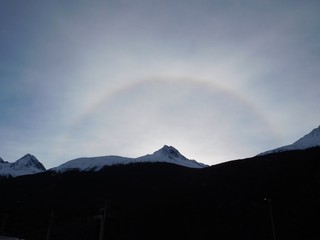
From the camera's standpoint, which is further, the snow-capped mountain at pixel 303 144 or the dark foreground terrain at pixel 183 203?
the snow-capped mountain at pixel 303 144

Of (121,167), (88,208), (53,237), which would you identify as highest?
(121,167)

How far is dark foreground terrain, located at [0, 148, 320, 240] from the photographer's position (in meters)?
61.9

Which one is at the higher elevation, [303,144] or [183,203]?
[303,144]

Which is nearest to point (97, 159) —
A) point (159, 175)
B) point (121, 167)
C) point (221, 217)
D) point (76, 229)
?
point (121, 167)

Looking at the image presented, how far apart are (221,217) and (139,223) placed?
17.2m

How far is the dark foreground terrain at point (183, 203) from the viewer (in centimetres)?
6191

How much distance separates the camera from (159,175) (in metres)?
98.8

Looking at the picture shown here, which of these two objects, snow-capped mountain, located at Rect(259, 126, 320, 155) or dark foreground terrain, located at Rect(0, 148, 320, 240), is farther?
snow-capped mountain, located at Rect(259, 126, 320, 155)

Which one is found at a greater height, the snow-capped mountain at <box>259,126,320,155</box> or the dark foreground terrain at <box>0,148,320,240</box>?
the snow-capped mountain at <box>259,126,320,155</box>

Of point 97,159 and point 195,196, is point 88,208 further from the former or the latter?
point 97,159

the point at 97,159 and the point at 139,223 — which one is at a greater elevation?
the point at 97,159

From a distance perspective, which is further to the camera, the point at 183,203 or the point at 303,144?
the point at 303,144

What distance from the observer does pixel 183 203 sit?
252ft

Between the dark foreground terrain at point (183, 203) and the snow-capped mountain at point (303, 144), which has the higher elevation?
→ the snow-capped mountain at point (303, 144)
